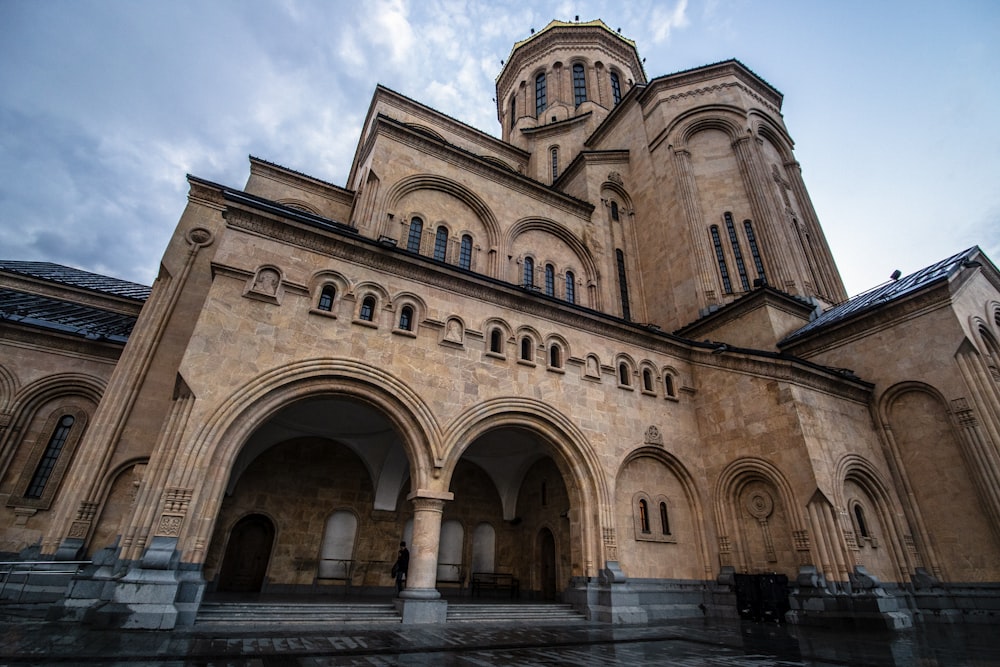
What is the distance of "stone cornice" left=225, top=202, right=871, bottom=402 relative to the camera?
10.9m

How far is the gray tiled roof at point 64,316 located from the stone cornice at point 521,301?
26.4 ft

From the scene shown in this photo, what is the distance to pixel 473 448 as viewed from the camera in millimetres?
15531

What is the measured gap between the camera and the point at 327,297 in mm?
10891

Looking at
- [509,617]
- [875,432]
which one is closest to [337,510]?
[509,617]

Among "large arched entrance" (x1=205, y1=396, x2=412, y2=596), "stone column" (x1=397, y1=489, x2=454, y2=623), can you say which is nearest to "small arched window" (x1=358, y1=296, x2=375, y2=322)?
"large arched entrance" (x1=205, y1=396, x2=412, y2=596)

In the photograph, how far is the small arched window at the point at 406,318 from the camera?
448 inches

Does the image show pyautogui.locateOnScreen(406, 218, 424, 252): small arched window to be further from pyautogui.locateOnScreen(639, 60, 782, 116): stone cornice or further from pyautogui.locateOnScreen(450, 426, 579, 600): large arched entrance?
pyautogui.locateOnScreen(639, 60, 782, 116): stone cornice

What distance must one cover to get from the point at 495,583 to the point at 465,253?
11.8 m

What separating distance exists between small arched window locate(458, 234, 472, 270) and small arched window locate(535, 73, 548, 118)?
59.0ft

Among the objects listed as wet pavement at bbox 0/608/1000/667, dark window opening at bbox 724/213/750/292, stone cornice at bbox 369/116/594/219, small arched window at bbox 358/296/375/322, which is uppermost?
stone cornice at bbox 369/116/594/219

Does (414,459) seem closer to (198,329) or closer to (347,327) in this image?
(347,327)

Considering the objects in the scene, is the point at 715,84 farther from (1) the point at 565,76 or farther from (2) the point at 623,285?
(1) the point at 565,76

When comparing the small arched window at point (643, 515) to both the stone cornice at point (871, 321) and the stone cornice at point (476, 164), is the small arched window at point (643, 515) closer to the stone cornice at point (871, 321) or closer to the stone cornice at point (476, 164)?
the stone cornice at point (871, 321)

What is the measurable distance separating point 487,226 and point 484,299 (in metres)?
7.17
